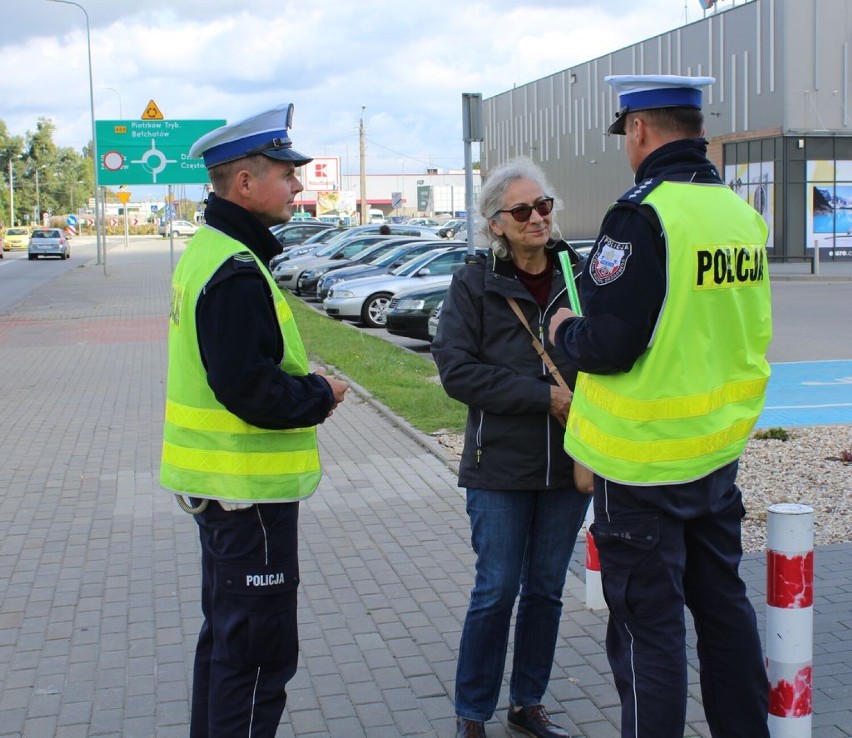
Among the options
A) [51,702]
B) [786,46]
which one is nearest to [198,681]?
[51,702]

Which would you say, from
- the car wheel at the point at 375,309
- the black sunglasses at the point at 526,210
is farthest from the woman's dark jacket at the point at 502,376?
the car wheel at the point at 375,309

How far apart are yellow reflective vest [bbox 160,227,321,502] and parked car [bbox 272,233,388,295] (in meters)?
26.1

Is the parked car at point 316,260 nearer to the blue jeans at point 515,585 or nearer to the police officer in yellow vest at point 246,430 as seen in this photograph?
the blue jeans at point 515,585

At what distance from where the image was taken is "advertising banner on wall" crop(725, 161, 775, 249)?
36188 millimetres

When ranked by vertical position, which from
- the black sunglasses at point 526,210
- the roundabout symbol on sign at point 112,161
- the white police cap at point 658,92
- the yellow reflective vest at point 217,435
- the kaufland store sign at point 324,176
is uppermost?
the kaufland store sign at point 324,176

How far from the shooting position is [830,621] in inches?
192

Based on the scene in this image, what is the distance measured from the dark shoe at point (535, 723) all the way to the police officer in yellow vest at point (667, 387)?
762 mm

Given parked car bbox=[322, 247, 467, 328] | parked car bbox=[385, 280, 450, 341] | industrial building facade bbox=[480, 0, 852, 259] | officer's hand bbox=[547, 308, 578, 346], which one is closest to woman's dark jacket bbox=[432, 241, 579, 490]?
officer's hand bbox=[547, 308, 578, 346]

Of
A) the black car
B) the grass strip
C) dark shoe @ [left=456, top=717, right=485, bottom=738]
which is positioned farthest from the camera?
the black car

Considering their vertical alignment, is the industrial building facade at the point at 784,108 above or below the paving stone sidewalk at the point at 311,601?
above

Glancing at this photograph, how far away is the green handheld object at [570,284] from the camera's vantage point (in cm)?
359

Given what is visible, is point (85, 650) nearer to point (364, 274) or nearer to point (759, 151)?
point (364, 274)

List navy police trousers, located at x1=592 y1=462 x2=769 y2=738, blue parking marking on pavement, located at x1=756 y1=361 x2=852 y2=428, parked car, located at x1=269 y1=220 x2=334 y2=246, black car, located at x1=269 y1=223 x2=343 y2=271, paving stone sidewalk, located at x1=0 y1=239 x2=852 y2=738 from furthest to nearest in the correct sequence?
1. parked car, located at x1=269 y1=220 x2=334 y2=246
2. black car, located at x1=269 y1=223 x2=343 y2=271
3. blue parking marking on pavement, located at x1=756 y1=361 x2=852 y2=428
4. paving stone sidewalk, located at x1=0 y1=239 x2=852 y2=738
5. navy police trousers, located at x1=592 y1=462 x2=769 y2=738

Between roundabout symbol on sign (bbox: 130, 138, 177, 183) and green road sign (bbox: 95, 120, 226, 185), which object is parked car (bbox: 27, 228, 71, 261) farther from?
roundabout symbol on sign (bbox: 130, 138, 177, 183)
